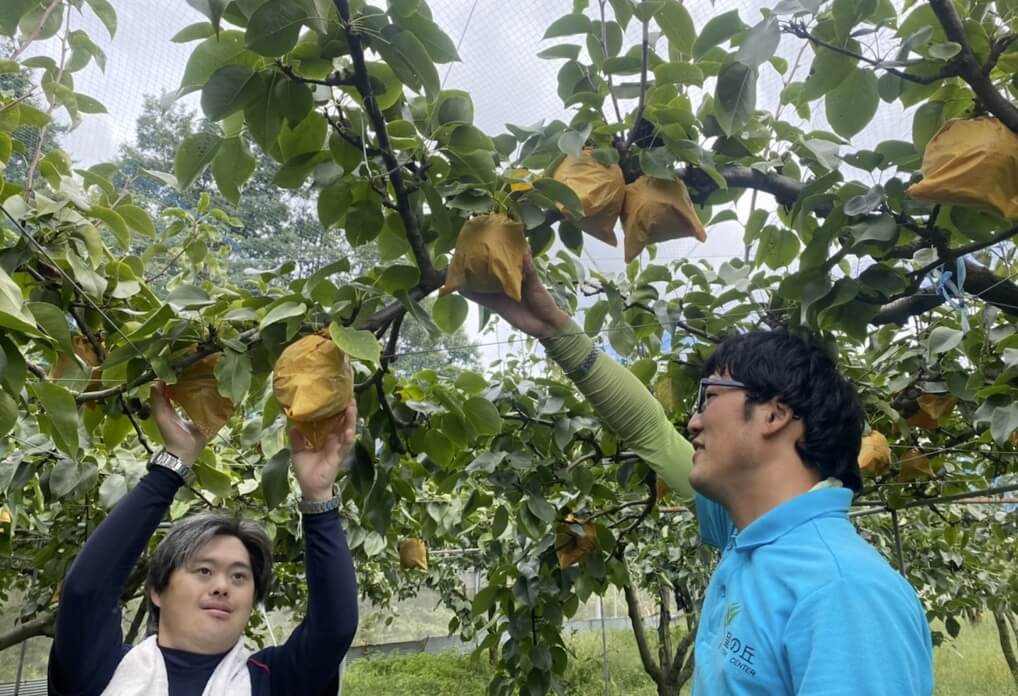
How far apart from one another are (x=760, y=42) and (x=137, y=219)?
3.04ft

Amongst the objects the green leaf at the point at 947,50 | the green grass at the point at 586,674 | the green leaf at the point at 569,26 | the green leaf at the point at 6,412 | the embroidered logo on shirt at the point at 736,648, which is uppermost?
the green leaf at the point at 569,26

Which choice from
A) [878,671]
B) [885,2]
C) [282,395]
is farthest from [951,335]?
[282,395]

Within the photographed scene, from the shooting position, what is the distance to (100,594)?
950 millimetres

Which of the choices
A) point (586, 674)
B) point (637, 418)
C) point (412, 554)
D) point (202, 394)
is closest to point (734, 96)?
point (637, 418)

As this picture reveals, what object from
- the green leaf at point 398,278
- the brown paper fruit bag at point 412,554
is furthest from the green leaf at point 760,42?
the brown paper fruit bag at point 412,554

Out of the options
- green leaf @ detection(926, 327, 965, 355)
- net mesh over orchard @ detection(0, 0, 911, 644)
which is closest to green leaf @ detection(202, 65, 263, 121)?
net mesh over orchard @ detection(0, 0, 911, 644)

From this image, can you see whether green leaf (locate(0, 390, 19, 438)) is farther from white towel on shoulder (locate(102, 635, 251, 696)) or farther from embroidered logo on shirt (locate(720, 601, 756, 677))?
embroidered logo on shirt (locate(720, 601, 756, 677))

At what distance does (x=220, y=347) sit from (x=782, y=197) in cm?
77

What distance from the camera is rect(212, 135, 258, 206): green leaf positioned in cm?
88

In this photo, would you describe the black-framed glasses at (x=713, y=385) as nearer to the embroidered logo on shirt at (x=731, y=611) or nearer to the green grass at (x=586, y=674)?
the embroidered logo on shirt at (x=731, y=611)

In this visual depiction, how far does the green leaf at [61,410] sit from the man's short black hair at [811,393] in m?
0.78

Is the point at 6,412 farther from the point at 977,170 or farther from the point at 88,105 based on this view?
the point at 977,170

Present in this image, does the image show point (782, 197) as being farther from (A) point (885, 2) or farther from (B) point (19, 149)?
(B) point (19, 149)

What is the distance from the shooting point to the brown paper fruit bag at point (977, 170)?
0.79 meters
